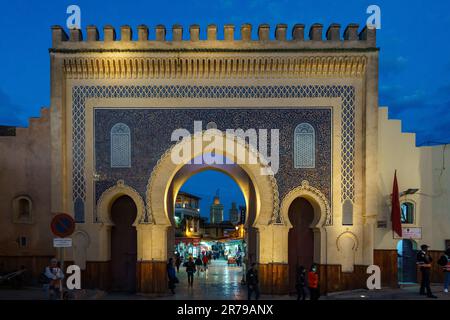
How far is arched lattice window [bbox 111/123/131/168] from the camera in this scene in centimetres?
1216

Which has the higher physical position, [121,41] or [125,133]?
[121,41]

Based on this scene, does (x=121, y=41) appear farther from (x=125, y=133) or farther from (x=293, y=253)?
(x=293, y=253)

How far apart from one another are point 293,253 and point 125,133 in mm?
5442

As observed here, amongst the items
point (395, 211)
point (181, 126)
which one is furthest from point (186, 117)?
point (395, 211)

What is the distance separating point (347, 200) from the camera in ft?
39.2

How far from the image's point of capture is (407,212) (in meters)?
12.6

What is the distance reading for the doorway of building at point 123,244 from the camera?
41.4 feet

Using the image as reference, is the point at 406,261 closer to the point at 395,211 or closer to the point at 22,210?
the point at 395,211

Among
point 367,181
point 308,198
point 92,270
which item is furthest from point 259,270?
point 92,270

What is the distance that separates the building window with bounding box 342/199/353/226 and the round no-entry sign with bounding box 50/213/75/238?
6837 mm

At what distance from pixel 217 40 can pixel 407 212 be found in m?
6.73

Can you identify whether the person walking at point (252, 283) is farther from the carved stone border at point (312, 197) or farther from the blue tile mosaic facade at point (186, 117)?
the blue tile mosaic facade at point (186, 117)

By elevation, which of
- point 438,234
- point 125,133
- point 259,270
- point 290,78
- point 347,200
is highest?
point 290,78

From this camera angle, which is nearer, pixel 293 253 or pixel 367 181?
pixel 367 181
